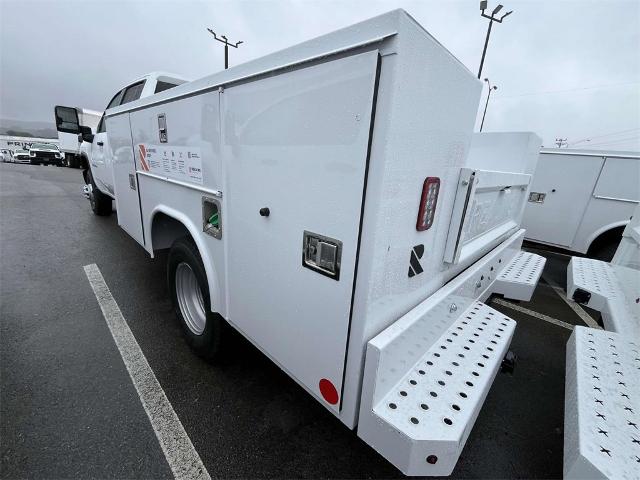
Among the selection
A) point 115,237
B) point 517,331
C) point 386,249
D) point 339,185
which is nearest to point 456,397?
point 386,249

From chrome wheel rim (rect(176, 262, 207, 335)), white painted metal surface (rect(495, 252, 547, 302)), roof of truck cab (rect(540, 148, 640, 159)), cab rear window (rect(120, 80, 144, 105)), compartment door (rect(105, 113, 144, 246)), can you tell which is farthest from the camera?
roof of truck cab (rect(540, 148, 640, 159))

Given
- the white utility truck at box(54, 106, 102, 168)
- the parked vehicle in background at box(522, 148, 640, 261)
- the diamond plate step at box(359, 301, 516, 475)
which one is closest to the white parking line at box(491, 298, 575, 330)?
the diamond plate step at box(359, 301, 516, 475)

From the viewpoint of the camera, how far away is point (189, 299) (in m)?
2.38

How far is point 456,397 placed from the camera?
1.16m

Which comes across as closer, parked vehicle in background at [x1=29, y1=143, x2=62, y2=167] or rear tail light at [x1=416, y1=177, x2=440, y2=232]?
rear tail light at [x1=416, y1=177, x2=440, y2=232]

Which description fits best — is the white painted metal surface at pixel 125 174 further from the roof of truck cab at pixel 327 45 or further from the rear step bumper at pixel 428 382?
the rear step bumper at pixel 428 382

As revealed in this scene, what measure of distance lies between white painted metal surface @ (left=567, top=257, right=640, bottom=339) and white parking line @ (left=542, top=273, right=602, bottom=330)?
0.35 m

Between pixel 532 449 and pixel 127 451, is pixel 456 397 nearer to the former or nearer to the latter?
pixel 532 449

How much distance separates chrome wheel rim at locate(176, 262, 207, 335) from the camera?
90.6 inches

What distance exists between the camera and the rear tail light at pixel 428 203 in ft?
3.76

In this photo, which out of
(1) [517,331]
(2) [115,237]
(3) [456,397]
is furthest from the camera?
(2) [115,237]

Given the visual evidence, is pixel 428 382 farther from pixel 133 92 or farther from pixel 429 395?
pixel 133 92

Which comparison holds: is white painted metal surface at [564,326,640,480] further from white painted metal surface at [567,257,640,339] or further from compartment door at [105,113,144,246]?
compartment door at [105,113,144,246]

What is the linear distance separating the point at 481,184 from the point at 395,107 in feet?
3.46
